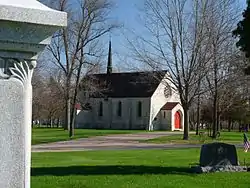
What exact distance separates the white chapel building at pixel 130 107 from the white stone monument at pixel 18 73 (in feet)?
249

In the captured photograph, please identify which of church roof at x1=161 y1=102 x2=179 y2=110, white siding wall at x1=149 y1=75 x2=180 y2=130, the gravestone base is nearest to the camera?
the gravestone base

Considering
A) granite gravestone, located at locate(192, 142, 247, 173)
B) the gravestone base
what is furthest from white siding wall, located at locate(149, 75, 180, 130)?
the gravestone base

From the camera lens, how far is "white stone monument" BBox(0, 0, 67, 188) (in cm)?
285

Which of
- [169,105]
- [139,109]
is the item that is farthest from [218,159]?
[139,109]

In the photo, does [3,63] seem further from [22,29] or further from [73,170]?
[73,170]

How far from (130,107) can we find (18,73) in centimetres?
8378

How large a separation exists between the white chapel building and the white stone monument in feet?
249

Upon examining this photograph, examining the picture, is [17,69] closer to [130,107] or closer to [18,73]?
[18,73]

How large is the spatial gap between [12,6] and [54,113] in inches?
3655

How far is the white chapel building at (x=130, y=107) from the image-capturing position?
83.4 m

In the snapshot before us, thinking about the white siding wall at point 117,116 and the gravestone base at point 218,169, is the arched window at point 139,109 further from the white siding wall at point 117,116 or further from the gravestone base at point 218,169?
the gravestone base at point 218,169

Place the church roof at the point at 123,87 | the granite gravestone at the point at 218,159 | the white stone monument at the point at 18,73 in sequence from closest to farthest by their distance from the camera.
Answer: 1. the white stone monument at the point at 18,73
2. the granite gravestone at the point at 218,159
3. the church roof at the point at 123,87

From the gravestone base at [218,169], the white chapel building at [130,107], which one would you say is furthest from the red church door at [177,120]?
the gravestone base at [218,169]

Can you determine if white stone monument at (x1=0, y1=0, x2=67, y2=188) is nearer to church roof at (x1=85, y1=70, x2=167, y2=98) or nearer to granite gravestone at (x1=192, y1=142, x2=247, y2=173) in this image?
granite gravestone at (x1=192, y1=142, x2=247, y2=173)
